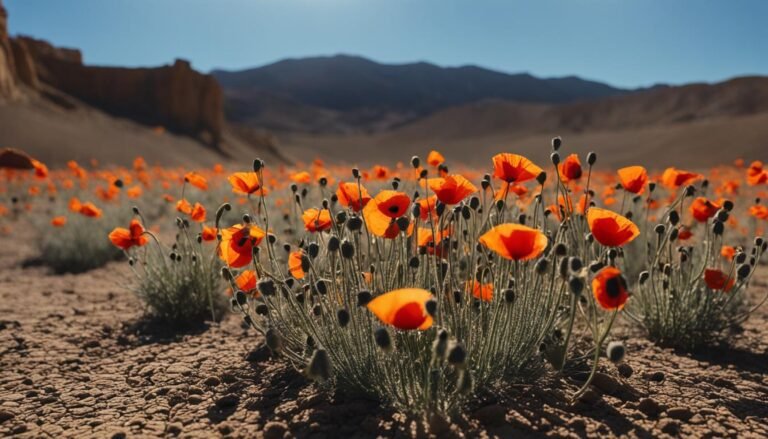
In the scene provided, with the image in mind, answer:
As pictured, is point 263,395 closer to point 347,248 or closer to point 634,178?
point 347,248

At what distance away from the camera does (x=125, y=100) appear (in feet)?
146

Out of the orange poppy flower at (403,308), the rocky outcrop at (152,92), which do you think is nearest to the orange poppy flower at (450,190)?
the orange poppy flower at (403,308)

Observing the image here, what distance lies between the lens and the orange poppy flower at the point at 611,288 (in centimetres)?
171

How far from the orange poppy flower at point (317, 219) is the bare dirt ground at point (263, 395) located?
0.79m

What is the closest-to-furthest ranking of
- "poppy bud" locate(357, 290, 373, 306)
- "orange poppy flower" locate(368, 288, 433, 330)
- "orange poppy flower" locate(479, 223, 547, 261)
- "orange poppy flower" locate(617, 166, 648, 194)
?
1. "orange poppy flower" locate(368, 288, 433, 330)
2. "orange poppy flower" locate(479, 223, 547, 261)
3. "poppy bud" locate(357, 290, 373, 306)
4. "orange poppy flower" locate(617, 166, 648, 194)

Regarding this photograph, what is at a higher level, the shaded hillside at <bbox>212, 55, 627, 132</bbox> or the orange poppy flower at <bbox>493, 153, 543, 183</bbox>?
the shaded hillside at <bbox>212, 55, 627, 132</bbox>

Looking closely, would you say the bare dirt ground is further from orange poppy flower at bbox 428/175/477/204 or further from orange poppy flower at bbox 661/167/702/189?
orange poppy flower at bbox 661/167/702/189

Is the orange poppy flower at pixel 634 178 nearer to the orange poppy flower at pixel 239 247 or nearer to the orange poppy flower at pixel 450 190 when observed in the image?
the orange poppy flower at pixel 450 190

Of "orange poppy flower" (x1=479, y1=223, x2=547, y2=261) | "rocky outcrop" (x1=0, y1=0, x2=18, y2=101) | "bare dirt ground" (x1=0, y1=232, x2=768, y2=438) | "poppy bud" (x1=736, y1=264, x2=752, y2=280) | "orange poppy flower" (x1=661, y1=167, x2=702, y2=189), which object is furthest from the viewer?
"rocky outcrop" (x1=0, y1=0, x2=18, y2=101)

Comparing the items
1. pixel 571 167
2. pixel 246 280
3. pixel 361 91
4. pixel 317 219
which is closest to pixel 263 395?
pixel 246 280

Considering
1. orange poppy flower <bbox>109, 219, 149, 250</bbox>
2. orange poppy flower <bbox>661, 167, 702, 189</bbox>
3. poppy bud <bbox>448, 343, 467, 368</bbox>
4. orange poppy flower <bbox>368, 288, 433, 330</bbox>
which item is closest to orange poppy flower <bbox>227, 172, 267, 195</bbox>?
orange poppy flower <bbox>109, 219, 149, 250</bbox>

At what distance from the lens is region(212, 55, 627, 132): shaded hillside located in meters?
117

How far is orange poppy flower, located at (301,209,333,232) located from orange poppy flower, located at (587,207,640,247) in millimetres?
1223

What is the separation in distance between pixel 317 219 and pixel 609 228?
132 cm
